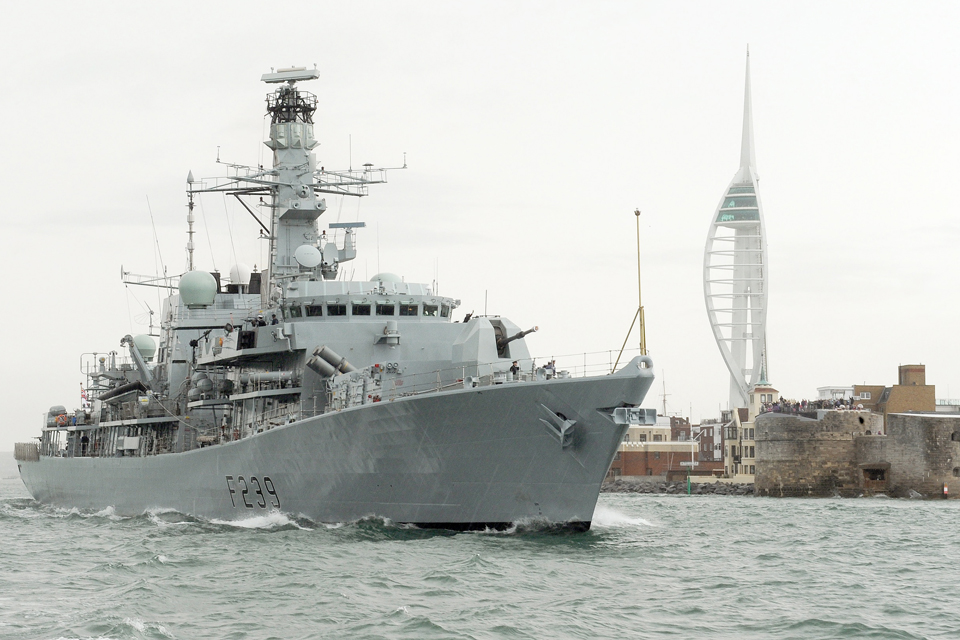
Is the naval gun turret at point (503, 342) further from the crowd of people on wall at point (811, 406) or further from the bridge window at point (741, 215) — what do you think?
the bridge window at point (741, 215)

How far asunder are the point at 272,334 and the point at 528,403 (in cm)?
921

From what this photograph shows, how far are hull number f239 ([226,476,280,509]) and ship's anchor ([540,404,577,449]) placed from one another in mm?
7676


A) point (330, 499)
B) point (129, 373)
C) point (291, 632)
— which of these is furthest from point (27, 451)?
point (291, 632)

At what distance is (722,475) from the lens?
256 feet

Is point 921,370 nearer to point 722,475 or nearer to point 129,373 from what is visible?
point 722,475

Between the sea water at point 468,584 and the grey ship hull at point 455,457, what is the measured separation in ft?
1.67

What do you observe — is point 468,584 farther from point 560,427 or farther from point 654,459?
point 654,459

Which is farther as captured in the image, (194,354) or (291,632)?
(194,354)

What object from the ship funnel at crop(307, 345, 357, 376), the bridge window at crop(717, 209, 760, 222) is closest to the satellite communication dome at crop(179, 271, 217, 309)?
the ship funnel at crop(307, 345, 357, 376)

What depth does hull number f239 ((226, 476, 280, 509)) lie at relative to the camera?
1011 inches

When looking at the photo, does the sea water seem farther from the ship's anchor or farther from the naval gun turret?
the naval gun turret

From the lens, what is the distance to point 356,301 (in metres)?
26.8

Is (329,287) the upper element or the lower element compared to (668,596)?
upper

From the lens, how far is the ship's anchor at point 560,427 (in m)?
20.6
